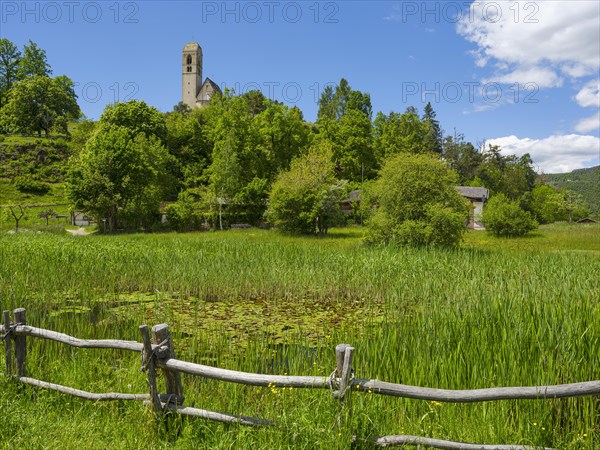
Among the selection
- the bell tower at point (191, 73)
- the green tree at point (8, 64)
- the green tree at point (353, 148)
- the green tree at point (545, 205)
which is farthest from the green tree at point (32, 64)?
the green tree at point (545, 205)

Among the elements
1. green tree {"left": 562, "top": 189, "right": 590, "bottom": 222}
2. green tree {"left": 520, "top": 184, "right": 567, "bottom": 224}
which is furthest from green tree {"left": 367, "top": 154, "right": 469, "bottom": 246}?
green tree {"left": 562, "top": 189, "right": 590, "bottom": 222}

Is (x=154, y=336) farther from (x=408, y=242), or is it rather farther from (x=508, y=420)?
(x=408, y=242)

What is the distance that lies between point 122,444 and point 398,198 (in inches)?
624

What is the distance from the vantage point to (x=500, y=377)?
14.3ft

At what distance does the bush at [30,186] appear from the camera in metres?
45.4

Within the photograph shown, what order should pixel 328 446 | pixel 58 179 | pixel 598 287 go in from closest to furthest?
1. pixel 328 446
2. pixel 598 287
3. pixel 58 179

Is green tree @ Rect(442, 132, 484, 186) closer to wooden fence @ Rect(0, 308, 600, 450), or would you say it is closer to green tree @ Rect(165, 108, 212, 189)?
green tree @ Rect(165, 108, 212, 189)

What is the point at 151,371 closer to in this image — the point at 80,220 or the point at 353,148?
the point at 80,220

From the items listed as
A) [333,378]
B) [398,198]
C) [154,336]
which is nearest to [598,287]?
[333,378]

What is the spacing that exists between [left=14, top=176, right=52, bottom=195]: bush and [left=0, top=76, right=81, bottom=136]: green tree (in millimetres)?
16541

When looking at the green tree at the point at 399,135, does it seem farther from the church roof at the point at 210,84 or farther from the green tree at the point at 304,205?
the church roof at the point at 210,84

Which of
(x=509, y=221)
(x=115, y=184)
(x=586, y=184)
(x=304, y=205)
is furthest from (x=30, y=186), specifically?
(x=586, y=184)

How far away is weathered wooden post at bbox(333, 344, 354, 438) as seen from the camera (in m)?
3.17

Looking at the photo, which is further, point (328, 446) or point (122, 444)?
point (122, 444)
